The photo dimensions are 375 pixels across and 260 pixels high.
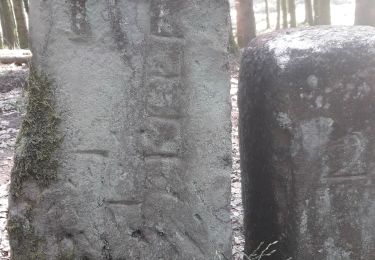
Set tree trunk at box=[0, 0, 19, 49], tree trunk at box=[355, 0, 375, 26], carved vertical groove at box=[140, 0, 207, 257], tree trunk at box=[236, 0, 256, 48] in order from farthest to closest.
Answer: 1. tree trunk at box=[0, 0, 19, 49]
2. tree trunk at box=[236, 0, 256, 48]
3. tree trunk at box=[355, 0, 375, 26]
4. carved vertical groove at box=[140, 0, 207, 257]

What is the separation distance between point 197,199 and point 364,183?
2.84 feet

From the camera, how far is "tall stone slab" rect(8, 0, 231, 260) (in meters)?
2.60

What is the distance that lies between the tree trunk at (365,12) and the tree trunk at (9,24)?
7534 mm

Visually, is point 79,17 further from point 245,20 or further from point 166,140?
point 245,20

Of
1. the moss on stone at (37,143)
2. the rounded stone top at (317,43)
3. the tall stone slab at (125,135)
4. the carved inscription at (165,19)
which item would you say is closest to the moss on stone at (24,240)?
the tall stone slab at (125,135)

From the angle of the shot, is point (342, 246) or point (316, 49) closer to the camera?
point (316, 49)

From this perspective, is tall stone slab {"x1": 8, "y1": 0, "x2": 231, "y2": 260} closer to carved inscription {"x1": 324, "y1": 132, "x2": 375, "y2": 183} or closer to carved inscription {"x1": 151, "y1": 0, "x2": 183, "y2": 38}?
carved inscription {"x1": 151, "y1": 0, "x2": 183, "y2": 38}

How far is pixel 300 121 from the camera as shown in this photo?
8.46 ft

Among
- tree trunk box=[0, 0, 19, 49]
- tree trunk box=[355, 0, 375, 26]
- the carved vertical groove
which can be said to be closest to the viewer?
the carved vertical groove

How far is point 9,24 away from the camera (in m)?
12.1

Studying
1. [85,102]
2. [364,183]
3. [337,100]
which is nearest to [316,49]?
[337,100]

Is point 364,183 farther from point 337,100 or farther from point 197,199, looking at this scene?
point 197,199

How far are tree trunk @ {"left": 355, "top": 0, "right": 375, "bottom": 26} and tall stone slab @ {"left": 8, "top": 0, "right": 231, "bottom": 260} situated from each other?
5.51m

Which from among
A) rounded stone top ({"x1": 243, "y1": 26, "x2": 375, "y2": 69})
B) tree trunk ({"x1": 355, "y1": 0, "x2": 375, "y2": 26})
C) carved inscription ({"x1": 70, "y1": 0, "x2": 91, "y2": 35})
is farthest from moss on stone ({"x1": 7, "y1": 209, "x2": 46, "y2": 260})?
tree trunk ({"x1": 355, "y1": 0, "x2": 375, "y2": 26})
